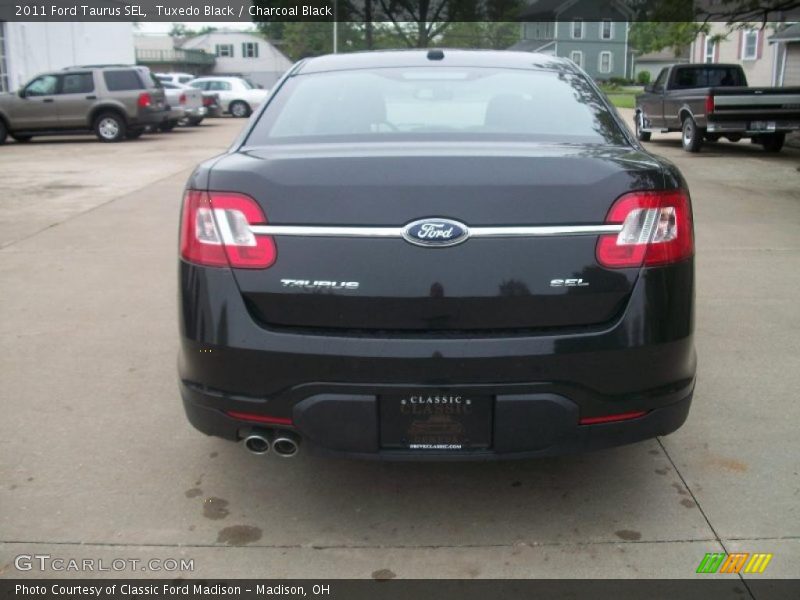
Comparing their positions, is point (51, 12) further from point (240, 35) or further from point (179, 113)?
point (240, 35)

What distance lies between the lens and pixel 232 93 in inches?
1272

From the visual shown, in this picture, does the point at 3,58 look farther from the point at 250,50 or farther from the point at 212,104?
the point at 250,50

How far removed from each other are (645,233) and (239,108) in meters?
31.2

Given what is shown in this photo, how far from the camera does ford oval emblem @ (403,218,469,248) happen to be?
2.74 m

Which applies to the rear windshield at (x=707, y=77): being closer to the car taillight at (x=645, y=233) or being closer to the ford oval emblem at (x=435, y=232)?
the car taillight at (x=645, y=233)

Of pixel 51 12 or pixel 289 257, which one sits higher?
pixel 51 12

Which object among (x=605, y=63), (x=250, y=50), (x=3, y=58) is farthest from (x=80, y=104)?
(x=250, y=50)

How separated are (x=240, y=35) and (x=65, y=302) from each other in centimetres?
7684

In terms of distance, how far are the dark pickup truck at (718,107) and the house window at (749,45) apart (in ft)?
54.1

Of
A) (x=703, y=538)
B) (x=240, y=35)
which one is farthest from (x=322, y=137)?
(x=240, y=35)

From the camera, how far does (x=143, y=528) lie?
3.21m

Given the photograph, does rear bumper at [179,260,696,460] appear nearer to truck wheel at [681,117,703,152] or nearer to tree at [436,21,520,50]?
truck wheel at [681,117,703,152]

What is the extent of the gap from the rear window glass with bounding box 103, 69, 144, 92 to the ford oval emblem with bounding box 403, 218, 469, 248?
20478 millimetres

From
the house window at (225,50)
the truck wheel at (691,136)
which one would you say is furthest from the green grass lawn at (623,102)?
the house window at (225,50)
